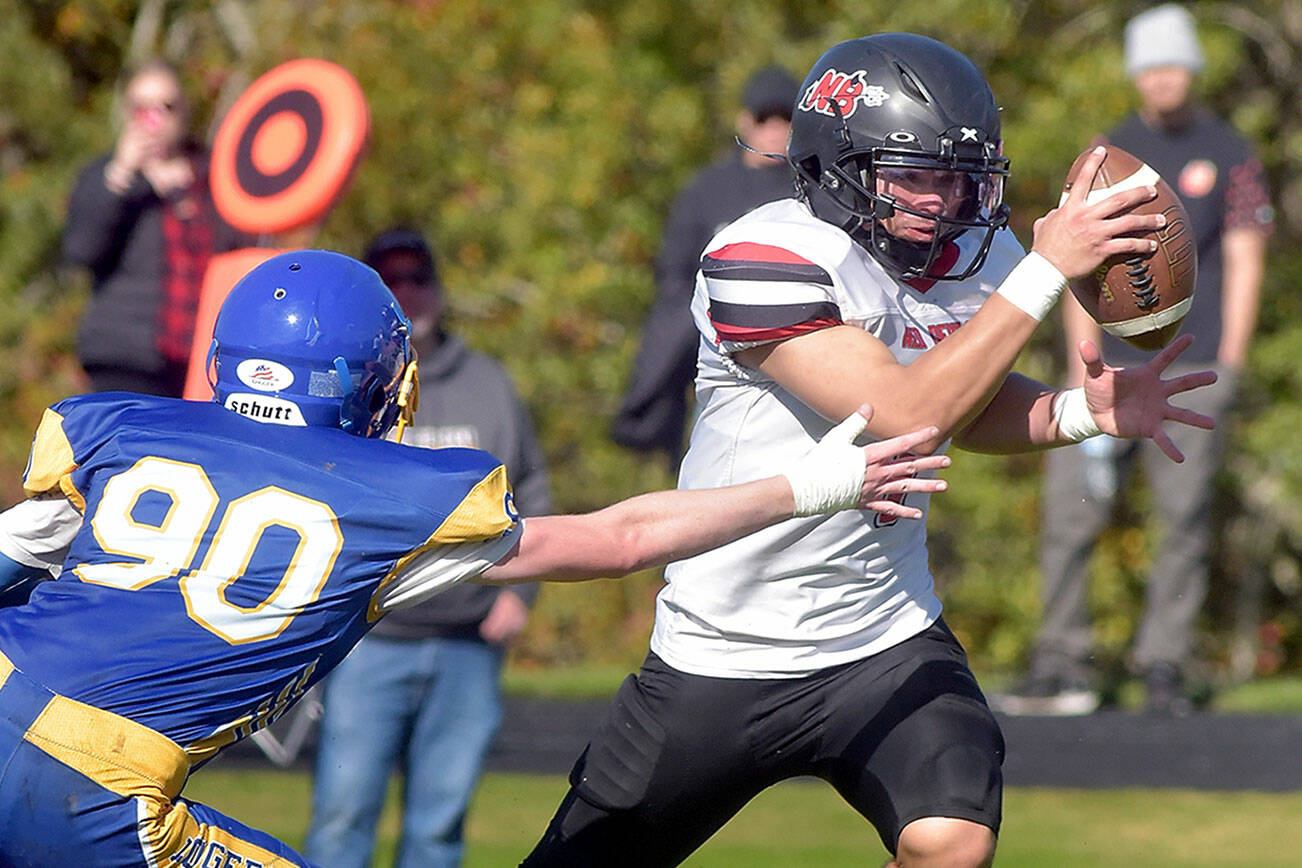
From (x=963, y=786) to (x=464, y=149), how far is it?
25.6 ft

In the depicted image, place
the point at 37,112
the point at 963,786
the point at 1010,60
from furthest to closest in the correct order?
the point at 37,112 → the point at 1010,60 → the point at 963,786

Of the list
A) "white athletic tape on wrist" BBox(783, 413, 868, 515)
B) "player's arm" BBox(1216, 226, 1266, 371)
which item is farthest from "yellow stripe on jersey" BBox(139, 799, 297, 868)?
"player's arm" BBox(1216, 226, 1266, 371)

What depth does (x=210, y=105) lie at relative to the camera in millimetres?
11672

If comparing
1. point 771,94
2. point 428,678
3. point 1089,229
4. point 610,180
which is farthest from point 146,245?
point 610,180

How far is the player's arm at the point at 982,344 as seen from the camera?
3195mm

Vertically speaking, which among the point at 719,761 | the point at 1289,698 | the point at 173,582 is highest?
the point at 173,582

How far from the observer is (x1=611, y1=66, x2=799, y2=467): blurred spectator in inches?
266

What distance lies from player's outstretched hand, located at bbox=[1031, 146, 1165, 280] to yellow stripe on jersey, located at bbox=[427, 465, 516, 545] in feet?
3.53

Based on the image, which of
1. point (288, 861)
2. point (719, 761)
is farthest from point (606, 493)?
point (288, 861)

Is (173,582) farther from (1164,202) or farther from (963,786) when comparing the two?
(1164,202)

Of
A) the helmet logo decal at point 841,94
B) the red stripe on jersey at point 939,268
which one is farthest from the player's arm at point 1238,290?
the helmet logo decal at point 841,94

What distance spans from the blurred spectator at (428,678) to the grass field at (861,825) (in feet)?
2.80

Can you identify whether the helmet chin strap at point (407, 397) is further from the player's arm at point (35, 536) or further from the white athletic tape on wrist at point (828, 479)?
the white athletic tape on wrist at point (828, 479)

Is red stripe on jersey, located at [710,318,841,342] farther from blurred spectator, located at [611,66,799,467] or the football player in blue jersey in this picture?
blurred spectator, located at [611,66,799,467]
